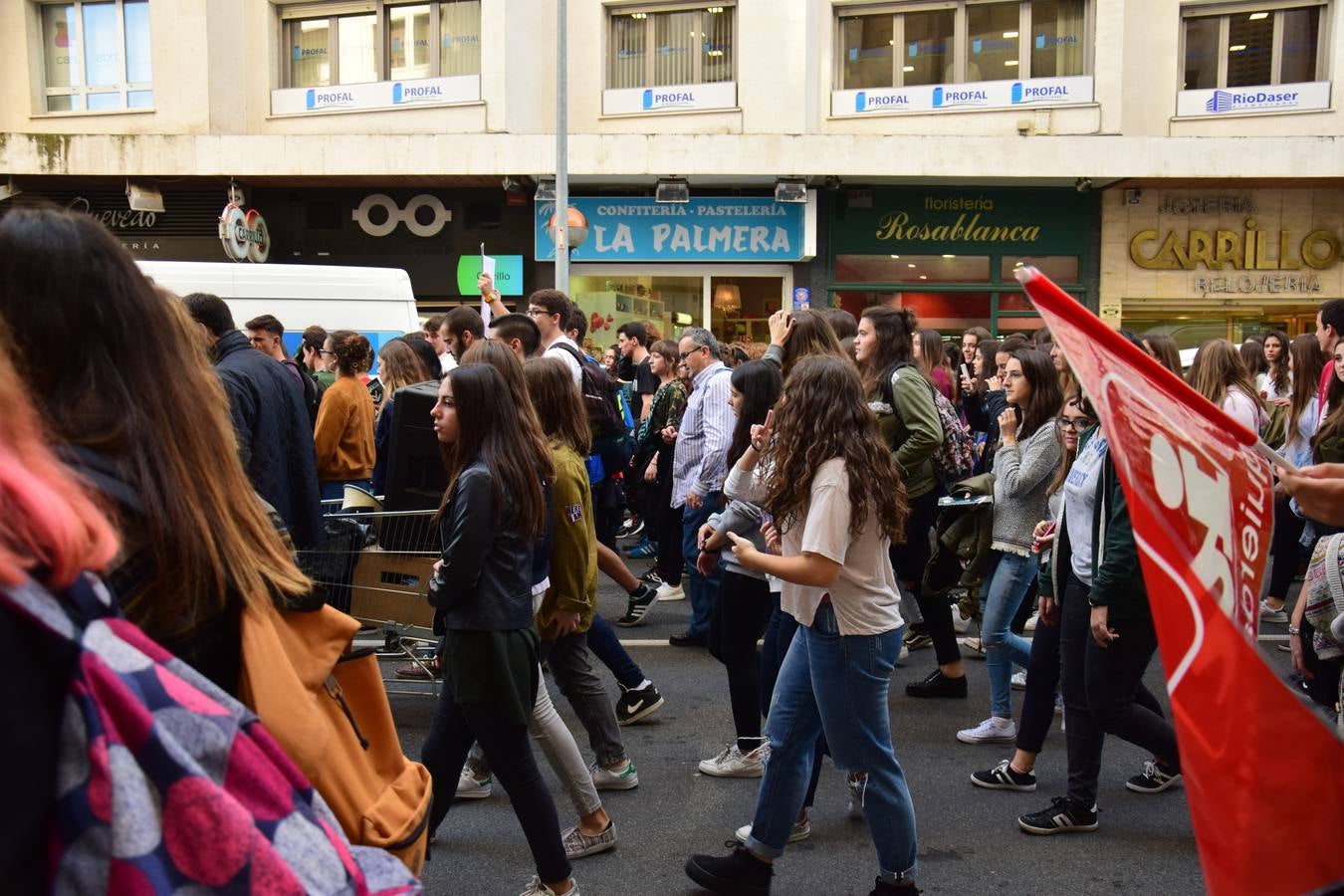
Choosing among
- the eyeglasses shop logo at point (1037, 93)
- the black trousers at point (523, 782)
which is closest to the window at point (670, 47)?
the eyeglasses shop logo at point (1037, 93)

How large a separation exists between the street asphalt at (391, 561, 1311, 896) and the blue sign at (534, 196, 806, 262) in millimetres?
12509

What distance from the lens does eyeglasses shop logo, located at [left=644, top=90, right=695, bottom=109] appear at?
1725cm

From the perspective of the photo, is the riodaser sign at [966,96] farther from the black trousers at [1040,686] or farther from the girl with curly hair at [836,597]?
the girl with curly hair at [836,597]

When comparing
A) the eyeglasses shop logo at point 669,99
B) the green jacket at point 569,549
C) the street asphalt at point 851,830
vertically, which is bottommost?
the street asphalt at point 851,830

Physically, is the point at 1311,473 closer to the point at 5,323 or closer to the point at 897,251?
the point at 5,323

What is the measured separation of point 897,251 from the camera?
17.8 m

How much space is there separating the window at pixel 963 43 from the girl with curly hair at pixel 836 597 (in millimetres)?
14956

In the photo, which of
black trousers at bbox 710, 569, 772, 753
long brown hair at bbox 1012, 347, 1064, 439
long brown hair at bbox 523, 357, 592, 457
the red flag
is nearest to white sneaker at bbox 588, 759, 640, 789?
black trousers at bbox 710, 569, 772, 753

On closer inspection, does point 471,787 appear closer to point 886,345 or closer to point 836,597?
point 836,597

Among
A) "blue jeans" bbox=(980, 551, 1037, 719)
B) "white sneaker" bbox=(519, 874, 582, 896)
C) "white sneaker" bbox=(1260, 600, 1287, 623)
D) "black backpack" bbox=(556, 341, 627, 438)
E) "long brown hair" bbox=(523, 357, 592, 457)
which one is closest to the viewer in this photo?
"white sneaker" bbox=(519, 874, 582, 896)

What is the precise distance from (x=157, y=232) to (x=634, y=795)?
16.5 meters

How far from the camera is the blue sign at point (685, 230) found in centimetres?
1742

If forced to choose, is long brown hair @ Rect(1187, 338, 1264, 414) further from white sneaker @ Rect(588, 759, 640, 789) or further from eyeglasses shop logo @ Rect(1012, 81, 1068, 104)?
eyeglasses shop logo @ Rect(1012, 81, 1068, 104)

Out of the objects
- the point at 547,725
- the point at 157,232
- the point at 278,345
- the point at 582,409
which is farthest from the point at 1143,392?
the point at 157,232
